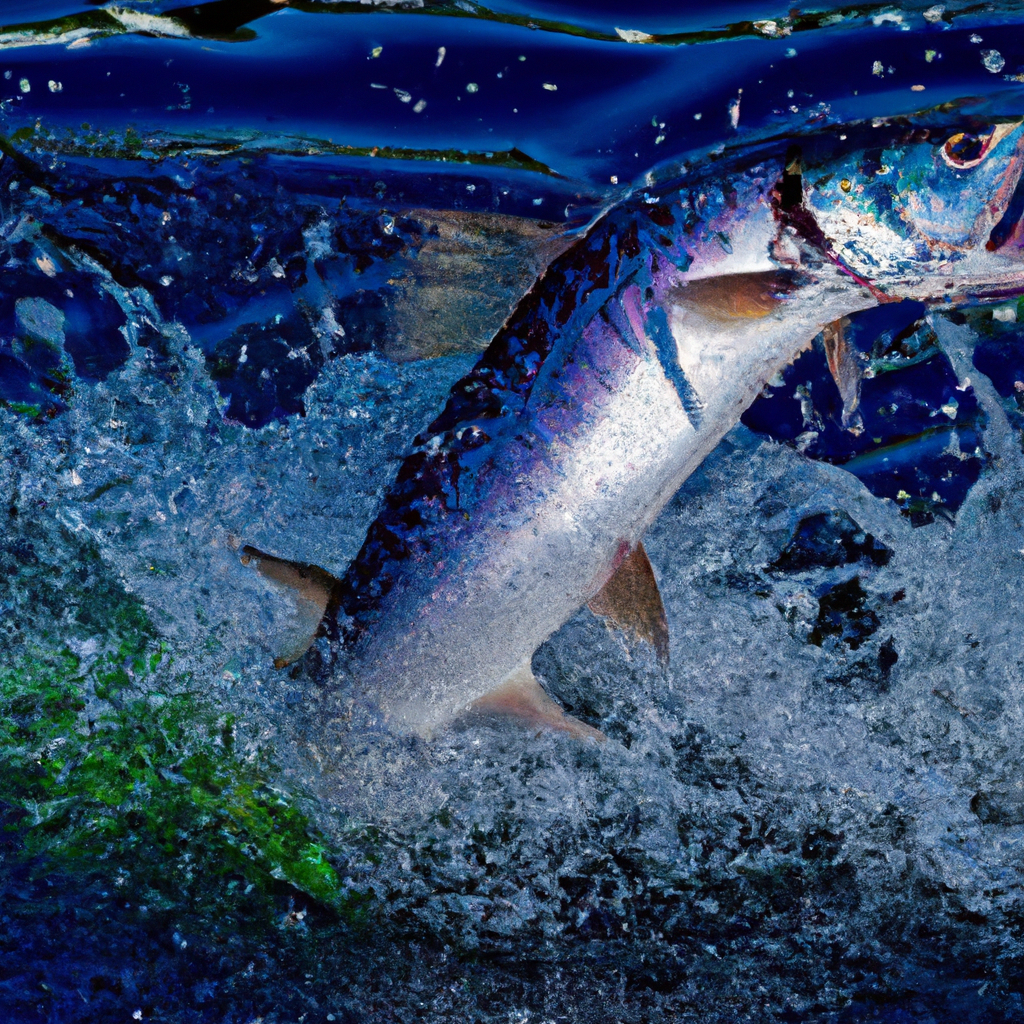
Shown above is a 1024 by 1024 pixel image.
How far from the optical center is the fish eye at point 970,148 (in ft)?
6.26

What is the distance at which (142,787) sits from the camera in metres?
3.28

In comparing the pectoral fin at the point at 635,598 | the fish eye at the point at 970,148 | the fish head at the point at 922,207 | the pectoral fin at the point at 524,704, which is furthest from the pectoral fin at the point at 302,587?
the fish eye at the point at 970,148

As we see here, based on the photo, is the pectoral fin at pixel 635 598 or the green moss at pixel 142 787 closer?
the pectoral fin at pixel 635 598

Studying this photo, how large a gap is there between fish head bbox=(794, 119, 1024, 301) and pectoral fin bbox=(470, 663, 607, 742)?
50.1 inches

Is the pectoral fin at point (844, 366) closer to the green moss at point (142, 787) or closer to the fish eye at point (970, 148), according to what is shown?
the fish eye at point (970, 148)

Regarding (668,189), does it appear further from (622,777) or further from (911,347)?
(622,777)

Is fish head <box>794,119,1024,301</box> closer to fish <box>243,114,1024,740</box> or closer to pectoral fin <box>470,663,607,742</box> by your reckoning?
fish <box>243,114,1024,740</box>

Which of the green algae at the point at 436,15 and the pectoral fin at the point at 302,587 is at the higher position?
the green algae at the point at 436,15

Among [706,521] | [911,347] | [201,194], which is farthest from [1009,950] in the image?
[201,194]

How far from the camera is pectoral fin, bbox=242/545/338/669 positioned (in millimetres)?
2447

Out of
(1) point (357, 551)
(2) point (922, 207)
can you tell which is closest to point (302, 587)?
(1) point (357, 551)

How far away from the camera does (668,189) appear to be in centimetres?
240

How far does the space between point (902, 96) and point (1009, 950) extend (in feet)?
9.22

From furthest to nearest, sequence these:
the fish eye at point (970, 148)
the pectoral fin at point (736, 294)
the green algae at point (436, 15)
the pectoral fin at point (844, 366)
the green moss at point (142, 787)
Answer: the green moss at point (142, 787)
the pectoral fin at point (844, 366)
the green algae at point (436, 15)
the pectoral fin at point (736, 294)
the fish eye at point (970, 148)
